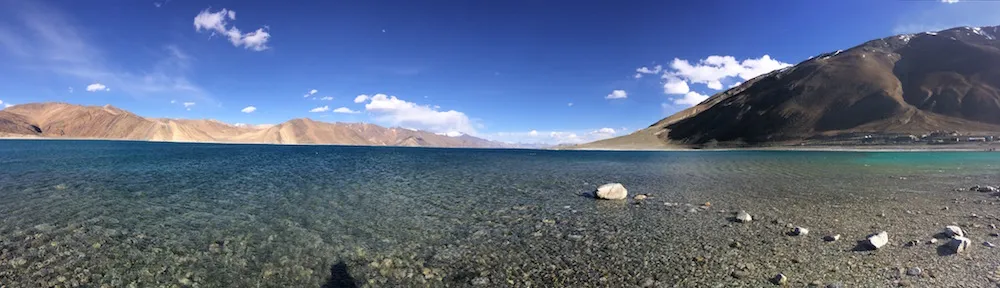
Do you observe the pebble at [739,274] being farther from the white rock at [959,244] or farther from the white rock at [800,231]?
the white rock at [959,244]

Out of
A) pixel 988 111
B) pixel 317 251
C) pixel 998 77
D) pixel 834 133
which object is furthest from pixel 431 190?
pixel 998 77

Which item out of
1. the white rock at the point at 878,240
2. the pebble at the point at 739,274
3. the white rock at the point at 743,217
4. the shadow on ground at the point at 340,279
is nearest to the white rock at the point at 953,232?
the white rock at the point at 878,240

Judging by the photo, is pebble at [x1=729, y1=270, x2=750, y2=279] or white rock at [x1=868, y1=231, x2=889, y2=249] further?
white rock at [x1=868, y1=231, x2=889, y2=249]

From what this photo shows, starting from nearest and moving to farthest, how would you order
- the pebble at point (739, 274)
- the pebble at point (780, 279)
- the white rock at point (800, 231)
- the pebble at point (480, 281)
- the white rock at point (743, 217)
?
the pebble at point (780, 279) < the pebble at point (739, 274) < the pebble at point (480, 281) < the white rock at point (800, 231) < the white rock at point (743, 217)

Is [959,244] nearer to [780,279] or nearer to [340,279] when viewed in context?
[780,279]

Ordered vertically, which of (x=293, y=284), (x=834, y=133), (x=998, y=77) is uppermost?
(x=998, y=77)

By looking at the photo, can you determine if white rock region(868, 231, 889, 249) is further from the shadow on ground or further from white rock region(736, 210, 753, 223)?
the shadow on ground

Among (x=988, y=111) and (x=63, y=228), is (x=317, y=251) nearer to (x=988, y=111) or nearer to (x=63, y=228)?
(x=63, y=228)

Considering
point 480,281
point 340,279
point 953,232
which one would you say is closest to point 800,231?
point 953,232

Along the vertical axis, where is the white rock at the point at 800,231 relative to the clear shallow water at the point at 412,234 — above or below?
above

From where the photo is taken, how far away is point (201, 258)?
40.1ft

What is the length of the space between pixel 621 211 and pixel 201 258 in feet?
52.4

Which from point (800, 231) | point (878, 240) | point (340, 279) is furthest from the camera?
point (800, 231)

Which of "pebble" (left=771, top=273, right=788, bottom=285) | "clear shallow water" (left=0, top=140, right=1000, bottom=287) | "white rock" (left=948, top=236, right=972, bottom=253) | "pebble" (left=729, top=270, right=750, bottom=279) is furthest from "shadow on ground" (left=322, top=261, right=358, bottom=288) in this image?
"white rock" (left=948, top=236, right=972, bottom=253)
